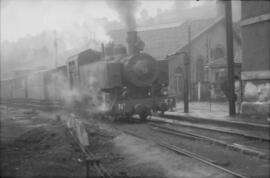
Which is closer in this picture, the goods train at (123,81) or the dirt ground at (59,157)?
the dirt ground at (59,157)

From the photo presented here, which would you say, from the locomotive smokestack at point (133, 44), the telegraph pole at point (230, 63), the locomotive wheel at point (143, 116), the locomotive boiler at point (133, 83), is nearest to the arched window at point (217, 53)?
the telegraph pole at point (230, 63)

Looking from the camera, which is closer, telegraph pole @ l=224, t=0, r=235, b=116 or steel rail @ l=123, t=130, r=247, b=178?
steel rail @ l=123, t=130, r=247, b=178

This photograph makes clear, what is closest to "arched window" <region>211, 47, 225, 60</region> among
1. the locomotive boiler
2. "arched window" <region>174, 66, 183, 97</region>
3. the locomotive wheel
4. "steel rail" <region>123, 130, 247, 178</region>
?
"arched window" <region>174, 66, 183, 97</region>

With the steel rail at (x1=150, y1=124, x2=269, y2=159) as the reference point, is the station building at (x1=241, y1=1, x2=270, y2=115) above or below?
above

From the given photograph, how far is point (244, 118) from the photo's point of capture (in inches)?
505

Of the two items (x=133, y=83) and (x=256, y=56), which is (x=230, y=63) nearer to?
(x=256, y=56)

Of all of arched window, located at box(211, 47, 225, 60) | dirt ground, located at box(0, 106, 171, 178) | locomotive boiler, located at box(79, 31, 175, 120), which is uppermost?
arched window, located at box(211, 47, 225, 60)

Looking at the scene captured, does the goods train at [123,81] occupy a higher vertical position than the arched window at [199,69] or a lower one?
lower

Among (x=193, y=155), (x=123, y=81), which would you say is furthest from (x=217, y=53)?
(x=193, y=155)

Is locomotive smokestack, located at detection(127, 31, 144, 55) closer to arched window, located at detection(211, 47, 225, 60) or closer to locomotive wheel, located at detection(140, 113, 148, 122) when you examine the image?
locomotive wheel, located at detection(140, 113, 148, 122)

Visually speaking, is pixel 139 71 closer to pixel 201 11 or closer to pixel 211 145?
pixel 211 145

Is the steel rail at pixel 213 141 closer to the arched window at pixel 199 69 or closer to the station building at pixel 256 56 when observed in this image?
the station building at pixel 256 56

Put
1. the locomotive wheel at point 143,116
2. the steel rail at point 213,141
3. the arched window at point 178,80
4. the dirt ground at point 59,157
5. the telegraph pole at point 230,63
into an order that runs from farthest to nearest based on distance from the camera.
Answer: the arched window at point 178,80
the locomotive wheel at point 143,116
the telegraph pole at point 230,63
the steel rail at point 213,141
the dirt ground at point 59,157

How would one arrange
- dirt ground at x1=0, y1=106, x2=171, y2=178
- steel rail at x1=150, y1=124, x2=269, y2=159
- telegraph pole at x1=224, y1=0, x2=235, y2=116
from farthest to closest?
telegraph pole at x1=224, y1=0, x2=235, y2=116, steel rail at x1=150, y1=124, x2=269, y2=159, dirt ground at x1=0, y1=106, x2=171, y2=178
